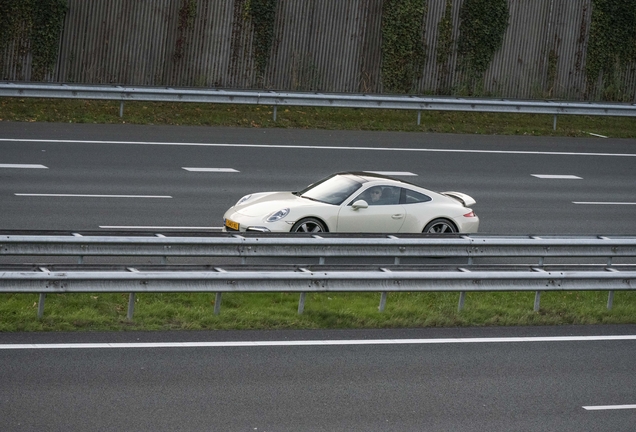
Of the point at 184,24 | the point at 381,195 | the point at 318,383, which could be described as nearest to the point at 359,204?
the point at 381,195

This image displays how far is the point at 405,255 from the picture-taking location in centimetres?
1308

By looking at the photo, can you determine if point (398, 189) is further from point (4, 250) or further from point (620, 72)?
point (620, 72)

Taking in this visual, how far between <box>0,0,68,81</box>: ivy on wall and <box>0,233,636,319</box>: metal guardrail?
15393 millimetres

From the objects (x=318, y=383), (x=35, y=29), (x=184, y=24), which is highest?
(x=184, y=24)

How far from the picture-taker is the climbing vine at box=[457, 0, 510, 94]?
28750 mm

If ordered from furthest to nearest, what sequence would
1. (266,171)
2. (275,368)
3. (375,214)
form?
1. (266,171)
2. (375,214)
3. (275,368)

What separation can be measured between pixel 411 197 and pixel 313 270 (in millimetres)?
4270

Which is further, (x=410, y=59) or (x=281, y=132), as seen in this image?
(x=410, y=59)

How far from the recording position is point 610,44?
30.0 meters

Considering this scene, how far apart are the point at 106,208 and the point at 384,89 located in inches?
549

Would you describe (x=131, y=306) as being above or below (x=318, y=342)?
above

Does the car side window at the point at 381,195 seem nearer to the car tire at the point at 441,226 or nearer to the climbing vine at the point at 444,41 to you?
the car tire at the point at 441,226

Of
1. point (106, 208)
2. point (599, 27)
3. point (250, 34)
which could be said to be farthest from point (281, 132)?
point (599, 27)

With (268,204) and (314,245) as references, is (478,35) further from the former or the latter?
(314,245)
